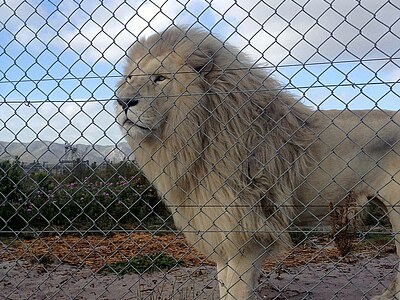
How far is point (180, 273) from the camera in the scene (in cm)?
588

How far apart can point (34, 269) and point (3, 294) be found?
100 centimetres

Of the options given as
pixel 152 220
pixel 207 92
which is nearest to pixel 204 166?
pixel 207 92

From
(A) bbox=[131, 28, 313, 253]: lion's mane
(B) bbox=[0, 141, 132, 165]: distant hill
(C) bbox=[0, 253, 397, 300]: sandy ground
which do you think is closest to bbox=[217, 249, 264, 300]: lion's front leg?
(A) bbox=[131, 28, 313, 253]: lion's mane

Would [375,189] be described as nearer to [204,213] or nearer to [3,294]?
[204,213]

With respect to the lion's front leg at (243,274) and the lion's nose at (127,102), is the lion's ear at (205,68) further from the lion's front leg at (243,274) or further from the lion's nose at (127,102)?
the lion's front leg at (243,274)

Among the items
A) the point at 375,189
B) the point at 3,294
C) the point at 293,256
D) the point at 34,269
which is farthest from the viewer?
the point at 293,256

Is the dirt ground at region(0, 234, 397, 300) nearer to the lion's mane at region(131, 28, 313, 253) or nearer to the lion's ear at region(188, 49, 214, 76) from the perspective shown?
the lion's mane at region(131, 28, 313, 253)

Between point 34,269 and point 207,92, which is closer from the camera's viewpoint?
point 207,92

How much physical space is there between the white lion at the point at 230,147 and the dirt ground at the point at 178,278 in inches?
19.9

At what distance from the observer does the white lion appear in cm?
362

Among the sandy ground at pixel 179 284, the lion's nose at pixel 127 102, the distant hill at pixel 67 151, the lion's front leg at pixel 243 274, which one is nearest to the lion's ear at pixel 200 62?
the lion's nose at pixel 127 102

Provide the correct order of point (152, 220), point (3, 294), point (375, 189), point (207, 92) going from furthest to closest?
point (152, 220)
point (3, 294)
point (375, 189)
point (207, 92)

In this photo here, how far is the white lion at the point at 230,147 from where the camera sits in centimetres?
362

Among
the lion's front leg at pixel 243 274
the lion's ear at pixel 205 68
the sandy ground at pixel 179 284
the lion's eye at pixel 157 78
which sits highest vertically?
the lion's ear at pixel 205 68
